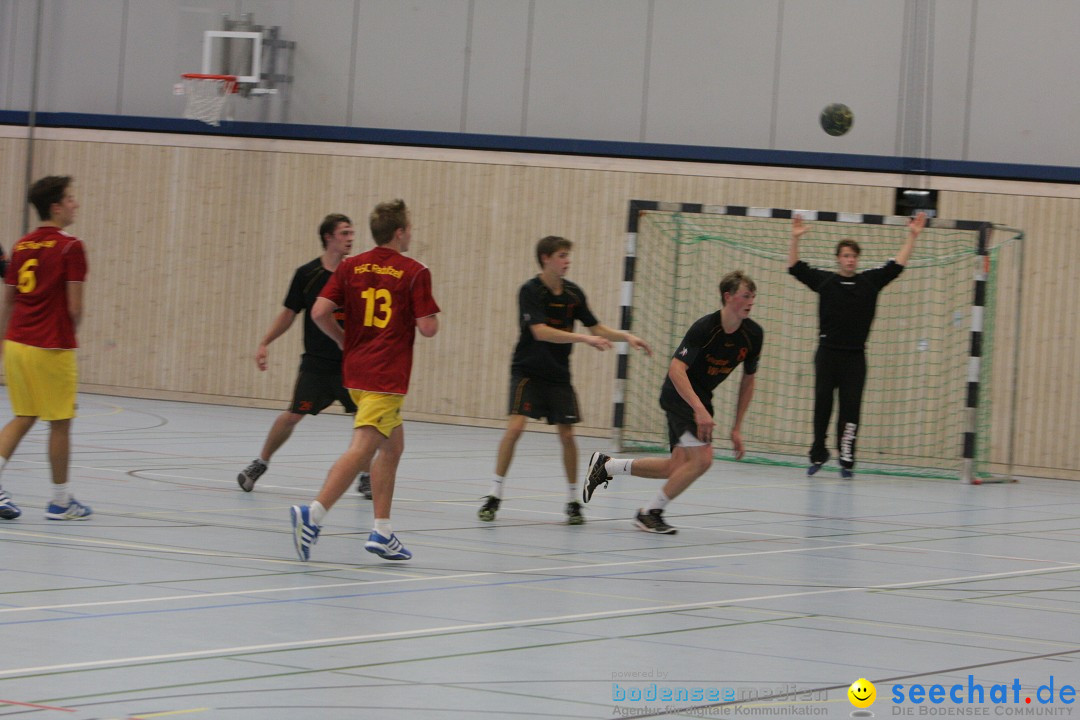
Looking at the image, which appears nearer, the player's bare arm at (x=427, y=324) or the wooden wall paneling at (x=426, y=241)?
the player's bare arm at (x=427, y=324)

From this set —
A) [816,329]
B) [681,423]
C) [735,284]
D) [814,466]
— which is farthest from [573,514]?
[816,329]

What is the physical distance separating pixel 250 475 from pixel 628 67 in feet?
31.9

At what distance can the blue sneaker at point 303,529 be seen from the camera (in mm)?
7172

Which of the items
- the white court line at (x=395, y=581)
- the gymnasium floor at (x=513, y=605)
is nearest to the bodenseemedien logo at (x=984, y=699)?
the gymnasium floor at (x=513, y=605)

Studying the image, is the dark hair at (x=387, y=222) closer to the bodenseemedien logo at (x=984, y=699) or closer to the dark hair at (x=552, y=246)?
the dark hair at (x=552, y=246)

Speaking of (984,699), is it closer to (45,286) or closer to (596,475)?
(596,475)

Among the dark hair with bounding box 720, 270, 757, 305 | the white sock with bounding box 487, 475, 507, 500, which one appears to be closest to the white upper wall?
the dark hair with bounding box 720, 270, 757, 305

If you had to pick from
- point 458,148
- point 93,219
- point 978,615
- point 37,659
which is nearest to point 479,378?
point 458,148

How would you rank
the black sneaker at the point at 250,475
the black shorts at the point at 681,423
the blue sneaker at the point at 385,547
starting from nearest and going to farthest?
the blue sneaker at the point at 385,547
the black shorts at the point at 681,423
the black sneaker at the point at 250,475

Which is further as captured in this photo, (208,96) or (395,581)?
(208,96)

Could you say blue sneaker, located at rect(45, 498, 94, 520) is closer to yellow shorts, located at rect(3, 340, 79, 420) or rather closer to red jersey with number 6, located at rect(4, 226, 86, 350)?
yellow shorts, located at rect(3, 340, 79, 420)

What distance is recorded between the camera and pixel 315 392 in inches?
417

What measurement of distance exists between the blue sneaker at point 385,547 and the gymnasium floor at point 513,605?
0.09 meters

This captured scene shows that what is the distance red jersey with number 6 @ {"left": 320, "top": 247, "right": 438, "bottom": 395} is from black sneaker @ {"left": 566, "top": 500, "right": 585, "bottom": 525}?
7.80ft
